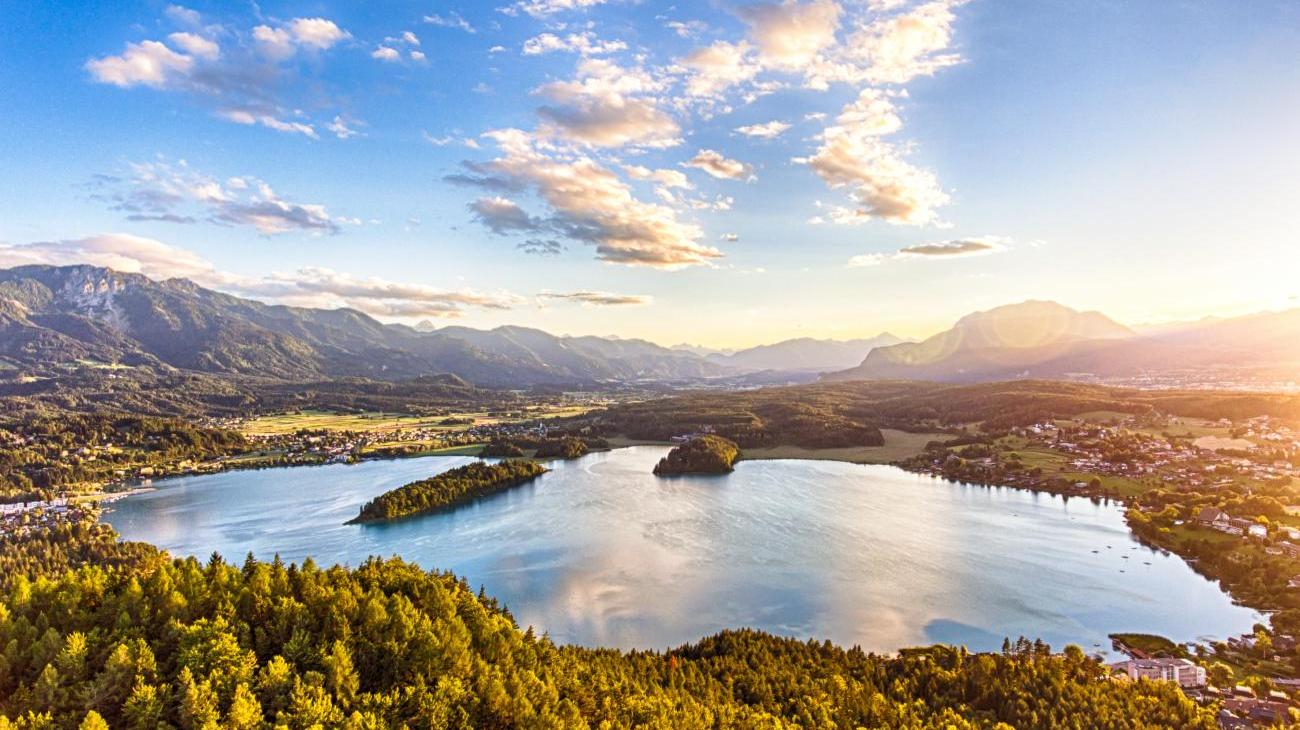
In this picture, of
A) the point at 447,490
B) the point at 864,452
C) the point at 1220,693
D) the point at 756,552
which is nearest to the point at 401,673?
the point at 1220,693

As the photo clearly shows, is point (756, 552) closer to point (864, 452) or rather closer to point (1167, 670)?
point (1167, 670)

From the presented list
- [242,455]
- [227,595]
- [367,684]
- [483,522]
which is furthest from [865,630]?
[242,455]

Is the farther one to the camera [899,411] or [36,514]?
→ [899,411]

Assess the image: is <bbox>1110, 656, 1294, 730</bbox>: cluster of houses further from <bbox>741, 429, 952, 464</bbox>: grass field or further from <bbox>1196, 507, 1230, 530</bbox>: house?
<bbox>741, 429, 952, 464</bbox>: grass field

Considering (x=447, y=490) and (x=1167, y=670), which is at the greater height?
(x=447, y=490)

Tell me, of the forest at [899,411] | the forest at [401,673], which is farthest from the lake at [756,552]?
the forest at [899,411]

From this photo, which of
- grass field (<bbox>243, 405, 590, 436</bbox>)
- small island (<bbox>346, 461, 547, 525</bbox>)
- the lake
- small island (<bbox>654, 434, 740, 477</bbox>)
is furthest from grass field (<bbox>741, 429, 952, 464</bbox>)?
grass field (<bbox>243, 405, 590, 436</bbox>)

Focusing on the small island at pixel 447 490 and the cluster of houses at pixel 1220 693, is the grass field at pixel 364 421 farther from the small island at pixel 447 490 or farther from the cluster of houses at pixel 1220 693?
the cluster of houses at pixel 1220 693
